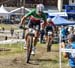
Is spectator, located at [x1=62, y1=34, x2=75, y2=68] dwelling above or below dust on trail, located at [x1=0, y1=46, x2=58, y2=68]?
above

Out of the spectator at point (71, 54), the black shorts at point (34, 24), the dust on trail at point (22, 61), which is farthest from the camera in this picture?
the black shorts at point (34, 24)

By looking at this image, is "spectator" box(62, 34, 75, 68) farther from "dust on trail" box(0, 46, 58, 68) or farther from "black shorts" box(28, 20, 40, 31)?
"black shorts" box(28, 20, 40, 31)

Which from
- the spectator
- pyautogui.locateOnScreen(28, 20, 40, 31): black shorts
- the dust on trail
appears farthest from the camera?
pyautogui.locateOnScreen(28, 20, 40, 31): black shorts

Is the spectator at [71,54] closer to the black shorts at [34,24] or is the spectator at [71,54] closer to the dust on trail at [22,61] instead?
the dust on trail at [22,61]

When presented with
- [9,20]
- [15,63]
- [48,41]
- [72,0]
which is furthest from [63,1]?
[15,63]

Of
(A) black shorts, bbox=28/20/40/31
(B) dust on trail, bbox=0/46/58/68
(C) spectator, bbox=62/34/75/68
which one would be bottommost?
(B) dust on trail, bbox=0/46/58/68

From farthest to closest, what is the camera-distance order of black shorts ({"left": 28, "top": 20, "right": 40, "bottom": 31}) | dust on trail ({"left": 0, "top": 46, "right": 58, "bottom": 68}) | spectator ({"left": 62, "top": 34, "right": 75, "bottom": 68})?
black shorts ({"left": 28, "top": 20, "right": 40, "bottom": 31})
dust on trail ({"left": 0, "top": 46, "right": 58, "bottom": 68})
spectator ({"left": 62, "top": 34, "right": 75, "bottom": 68})

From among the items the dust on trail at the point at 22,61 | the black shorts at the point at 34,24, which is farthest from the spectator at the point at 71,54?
the black shorts at the point at 34,24

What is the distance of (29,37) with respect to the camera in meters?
11.3

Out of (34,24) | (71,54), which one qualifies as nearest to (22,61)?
(34,24)

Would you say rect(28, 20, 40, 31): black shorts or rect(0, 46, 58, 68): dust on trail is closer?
rect(0, 46, 58, 68): dust on trail

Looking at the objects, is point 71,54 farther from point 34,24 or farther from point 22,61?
point 34,24

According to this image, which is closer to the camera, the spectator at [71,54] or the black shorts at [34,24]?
the spectator at [71,54]

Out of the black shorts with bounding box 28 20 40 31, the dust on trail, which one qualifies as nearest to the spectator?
the dust on trail
